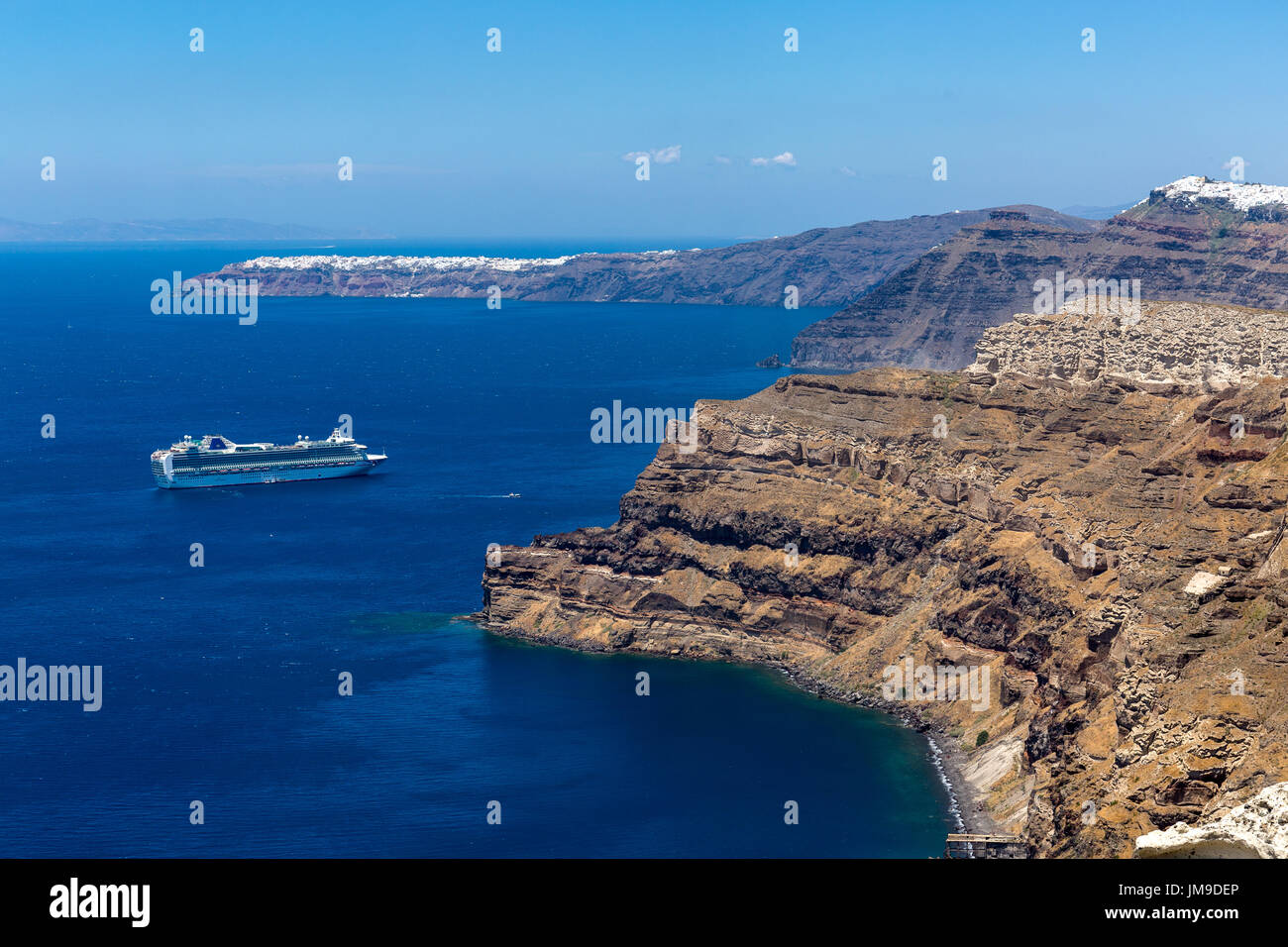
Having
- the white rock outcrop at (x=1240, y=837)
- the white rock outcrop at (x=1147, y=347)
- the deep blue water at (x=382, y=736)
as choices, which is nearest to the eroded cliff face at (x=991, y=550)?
the white rock outcrop at (x=1147, y=347)

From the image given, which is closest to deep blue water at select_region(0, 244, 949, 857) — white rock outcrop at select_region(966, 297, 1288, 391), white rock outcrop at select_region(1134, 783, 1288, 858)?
white rock outcrop at select_region(1134, 783, 1288, 858)

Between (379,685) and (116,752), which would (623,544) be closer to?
(379,685)

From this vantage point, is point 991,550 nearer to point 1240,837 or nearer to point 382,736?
point 382,736

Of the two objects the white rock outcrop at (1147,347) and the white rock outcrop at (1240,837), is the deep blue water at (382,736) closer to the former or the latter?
the white rock outcrop at (1240,837)

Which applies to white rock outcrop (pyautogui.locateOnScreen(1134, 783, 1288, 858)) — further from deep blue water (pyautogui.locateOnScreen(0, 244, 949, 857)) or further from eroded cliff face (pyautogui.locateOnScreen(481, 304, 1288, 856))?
deep blue water (pyautogui.locateOnScreen(0, 244, 949, 857))
